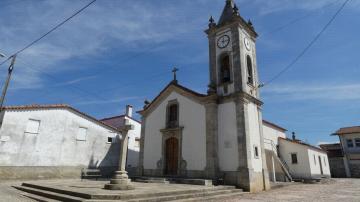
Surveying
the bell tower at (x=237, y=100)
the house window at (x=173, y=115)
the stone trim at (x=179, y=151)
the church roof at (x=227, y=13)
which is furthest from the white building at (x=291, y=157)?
the church roof at (x=227, y=13)

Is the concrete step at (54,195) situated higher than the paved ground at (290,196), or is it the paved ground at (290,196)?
the concrete step at (54,195)

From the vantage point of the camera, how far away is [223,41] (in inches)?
690

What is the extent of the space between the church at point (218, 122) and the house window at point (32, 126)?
7531 mm

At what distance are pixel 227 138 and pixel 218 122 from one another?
4.09ft

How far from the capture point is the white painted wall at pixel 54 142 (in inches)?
627

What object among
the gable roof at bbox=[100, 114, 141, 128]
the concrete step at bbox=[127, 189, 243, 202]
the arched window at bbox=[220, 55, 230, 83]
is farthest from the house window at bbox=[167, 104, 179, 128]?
the gable roof at bbox=[100, 114, 141, 128]

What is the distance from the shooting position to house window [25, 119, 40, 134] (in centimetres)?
1688

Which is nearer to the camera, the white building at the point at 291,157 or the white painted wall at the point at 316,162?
the white building at the point at 291,157

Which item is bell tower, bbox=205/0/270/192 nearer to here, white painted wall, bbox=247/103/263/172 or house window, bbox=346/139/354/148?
white painted wall, bbox=247/103/263/172

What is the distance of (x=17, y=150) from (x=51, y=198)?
943 centimetres

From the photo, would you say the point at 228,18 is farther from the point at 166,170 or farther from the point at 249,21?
the point at 166,170

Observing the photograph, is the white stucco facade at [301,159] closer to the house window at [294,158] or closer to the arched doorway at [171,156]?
the house window at [294,158]

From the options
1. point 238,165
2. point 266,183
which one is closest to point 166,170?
point 238,165

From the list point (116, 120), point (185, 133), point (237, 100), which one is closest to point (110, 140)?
point (116, 120)
